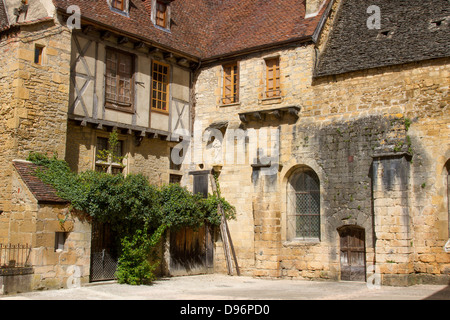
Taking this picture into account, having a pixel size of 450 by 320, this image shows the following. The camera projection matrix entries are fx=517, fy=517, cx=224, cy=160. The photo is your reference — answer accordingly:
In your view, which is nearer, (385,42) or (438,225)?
(438,225)

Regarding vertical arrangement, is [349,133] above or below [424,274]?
above

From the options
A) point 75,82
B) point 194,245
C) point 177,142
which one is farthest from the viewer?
point 177,142

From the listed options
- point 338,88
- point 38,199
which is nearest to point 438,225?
point 338,88

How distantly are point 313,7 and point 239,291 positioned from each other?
9.11 m

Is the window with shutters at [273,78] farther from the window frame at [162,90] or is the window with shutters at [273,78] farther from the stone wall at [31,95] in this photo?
the stone wall at [31,95]

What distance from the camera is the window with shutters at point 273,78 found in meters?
15.9

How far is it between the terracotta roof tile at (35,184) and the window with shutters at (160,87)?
488 cm

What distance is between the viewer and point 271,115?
15.6m

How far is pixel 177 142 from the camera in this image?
16.8 meters

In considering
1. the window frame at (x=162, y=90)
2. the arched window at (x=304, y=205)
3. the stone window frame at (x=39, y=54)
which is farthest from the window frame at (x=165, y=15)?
the arched window at (x=304, y=205)

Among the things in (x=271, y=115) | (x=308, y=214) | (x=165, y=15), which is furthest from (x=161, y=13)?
(x=308, y=214)

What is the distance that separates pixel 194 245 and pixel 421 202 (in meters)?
6.64

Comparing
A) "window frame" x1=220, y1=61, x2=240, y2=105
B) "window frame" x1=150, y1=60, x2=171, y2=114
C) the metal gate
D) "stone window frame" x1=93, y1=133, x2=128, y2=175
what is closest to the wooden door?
"window frame" x1=220, y1=61, x2=240, y2=105

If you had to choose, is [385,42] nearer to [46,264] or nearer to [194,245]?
[194,245]
